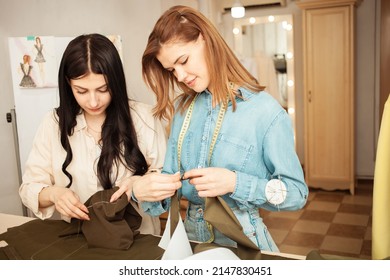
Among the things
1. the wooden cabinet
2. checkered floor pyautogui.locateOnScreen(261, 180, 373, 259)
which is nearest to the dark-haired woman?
checkered floor pyautogui.locateOnScreen(261, 180, 373, 259)

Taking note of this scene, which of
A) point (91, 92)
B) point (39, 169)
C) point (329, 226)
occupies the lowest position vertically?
point (329, 226)

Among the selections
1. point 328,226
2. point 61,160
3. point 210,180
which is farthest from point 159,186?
point 328,226

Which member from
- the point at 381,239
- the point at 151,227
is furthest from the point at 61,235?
the point at 381,239

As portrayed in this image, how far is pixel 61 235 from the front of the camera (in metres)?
0.74

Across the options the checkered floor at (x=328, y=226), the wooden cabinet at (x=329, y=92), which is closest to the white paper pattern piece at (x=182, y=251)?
the checkered floor at (x=328, y=226)

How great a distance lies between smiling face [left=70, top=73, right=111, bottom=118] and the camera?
76cm

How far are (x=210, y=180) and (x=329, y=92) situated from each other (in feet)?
6.97

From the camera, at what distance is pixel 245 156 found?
677mm

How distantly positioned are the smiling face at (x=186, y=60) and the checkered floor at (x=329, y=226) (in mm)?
1311

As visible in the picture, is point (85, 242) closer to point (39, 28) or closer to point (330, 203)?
point (39, 28)

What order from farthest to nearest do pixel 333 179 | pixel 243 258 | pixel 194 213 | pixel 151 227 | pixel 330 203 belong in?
pixel 333 179 → pixel 330 203 → pixel 151 227 → pixel 194 213 → pixel 243 258

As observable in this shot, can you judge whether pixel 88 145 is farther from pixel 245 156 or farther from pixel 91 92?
pixel 245 156

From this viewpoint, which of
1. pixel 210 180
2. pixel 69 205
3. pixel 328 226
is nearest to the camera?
pixel 210 180

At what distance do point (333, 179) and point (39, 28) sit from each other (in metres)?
2.22
